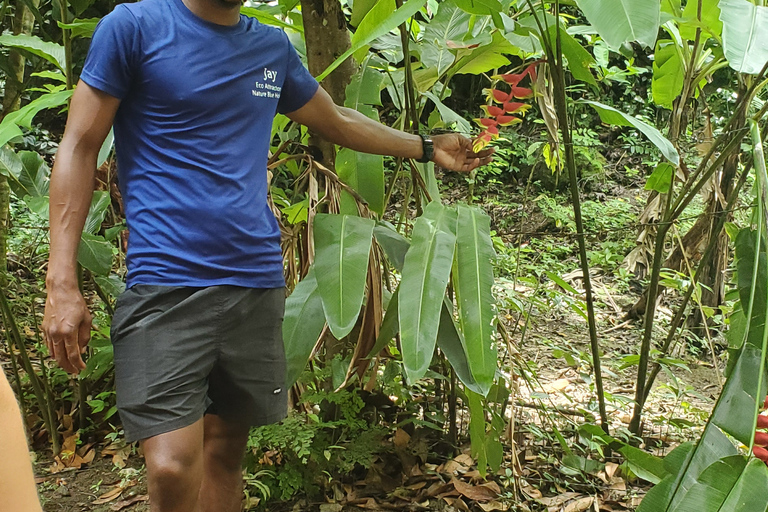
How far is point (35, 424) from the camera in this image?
206 cm

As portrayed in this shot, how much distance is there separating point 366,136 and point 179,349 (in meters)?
0.59

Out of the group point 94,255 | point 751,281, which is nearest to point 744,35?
point 751,281

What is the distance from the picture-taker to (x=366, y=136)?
4.42 feet

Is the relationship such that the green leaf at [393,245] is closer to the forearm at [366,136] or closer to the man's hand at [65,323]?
the forearm at [366,136]

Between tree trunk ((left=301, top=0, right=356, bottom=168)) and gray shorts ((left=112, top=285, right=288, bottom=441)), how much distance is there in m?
0.63

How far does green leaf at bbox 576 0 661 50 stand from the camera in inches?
32.1

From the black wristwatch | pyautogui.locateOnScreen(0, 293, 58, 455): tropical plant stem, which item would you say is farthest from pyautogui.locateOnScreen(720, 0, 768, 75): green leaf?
pyautogui.locateOnScreen(0, 293, 58, 455): tropical plant stem

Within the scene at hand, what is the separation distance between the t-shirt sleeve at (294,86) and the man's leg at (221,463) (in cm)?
67

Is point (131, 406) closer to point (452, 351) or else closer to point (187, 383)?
point (187, 383)

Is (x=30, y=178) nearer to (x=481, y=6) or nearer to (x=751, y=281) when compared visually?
(x=481, y=6)

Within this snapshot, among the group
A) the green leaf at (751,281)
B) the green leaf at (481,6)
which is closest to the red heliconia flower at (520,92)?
the green leaf at (481,6)

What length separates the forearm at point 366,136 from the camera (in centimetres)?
134

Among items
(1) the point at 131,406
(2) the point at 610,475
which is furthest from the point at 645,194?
(1) the point at 131,406

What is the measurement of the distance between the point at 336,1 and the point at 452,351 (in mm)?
914
